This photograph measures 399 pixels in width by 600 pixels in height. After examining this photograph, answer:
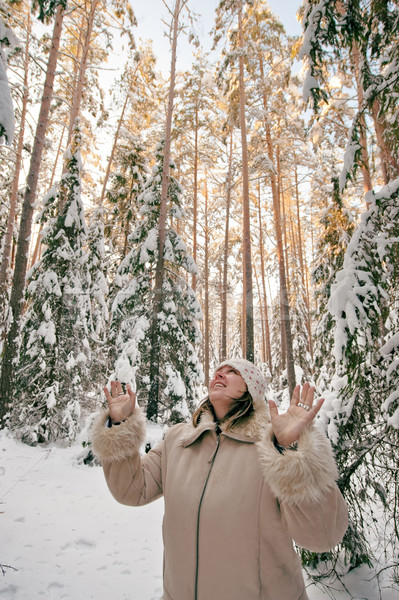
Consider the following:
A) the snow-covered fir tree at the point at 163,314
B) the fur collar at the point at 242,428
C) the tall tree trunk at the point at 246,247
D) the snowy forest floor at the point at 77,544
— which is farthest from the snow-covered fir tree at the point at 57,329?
the fur collar at the point at 242,428

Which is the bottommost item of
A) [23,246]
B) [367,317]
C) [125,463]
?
[125,463]

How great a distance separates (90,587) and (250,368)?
11.1 feet

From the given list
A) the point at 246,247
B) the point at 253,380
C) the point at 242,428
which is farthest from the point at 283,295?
the point at 242,428

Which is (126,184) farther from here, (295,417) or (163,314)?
(295,417)

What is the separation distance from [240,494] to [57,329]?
27.3 feet

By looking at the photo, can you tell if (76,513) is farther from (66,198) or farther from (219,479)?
(66,198)

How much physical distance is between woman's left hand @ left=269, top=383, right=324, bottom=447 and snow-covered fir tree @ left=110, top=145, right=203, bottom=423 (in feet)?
25.4

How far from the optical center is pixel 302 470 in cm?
137

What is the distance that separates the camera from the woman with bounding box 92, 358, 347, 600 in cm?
140

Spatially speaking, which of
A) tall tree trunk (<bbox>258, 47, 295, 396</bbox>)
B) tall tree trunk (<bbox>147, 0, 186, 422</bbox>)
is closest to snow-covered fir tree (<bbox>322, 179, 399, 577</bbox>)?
tall tree trunk (<bbox>147, 0, 186, 422</bbox>)

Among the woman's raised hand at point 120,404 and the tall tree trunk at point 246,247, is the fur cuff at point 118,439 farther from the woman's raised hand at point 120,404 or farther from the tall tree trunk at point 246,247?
the tall tree trunk at point 246,247

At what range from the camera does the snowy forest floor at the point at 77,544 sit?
3275 mm

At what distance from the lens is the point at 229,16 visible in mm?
11336

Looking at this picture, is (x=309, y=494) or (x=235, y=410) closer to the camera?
(x=309, y=494)
